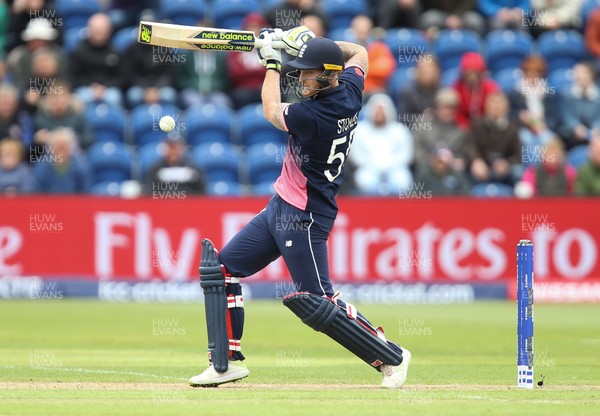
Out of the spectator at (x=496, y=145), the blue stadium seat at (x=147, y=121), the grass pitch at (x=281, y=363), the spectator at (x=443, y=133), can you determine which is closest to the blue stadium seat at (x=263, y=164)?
the blue stadium seat at (x=147, y=121)

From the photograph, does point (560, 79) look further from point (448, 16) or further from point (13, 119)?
point (13, 119)

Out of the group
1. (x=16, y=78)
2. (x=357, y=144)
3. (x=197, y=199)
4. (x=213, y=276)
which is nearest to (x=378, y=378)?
(x=213, y=276)

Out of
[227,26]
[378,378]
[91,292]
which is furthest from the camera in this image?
[227,26]

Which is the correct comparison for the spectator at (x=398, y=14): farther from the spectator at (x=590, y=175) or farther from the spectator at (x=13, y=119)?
the spectator at (x=13, y=119)

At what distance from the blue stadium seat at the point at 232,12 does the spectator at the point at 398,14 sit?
2.52 meters

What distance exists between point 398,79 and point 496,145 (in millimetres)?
2603

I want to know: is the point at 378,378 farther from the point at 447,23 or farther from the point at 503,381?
the point at 447,23

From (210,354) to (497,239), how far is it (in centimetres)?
1013

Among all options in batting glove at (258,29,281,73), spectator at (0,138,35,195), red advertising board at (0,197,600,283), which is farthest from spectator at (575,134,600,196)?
batting glove at (258,29,281,73)

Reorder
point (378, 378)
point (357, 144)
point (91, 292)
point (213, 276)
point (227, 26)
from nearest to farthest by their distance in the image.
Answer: point (213, 276)
point (378, 378)
point (91, 292)
point (357, 144)
point (227, 26)

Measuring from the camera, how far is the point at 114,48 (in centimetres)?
2058

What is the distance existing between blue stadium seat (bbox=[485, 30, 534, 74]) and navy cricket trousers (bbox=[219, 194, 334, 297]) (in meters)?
14.0

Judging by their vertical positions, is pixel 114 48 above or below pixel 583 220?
above

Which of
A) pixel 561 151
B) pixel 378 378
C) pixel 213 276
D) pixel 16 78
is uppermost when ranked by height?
pixel 16 78
